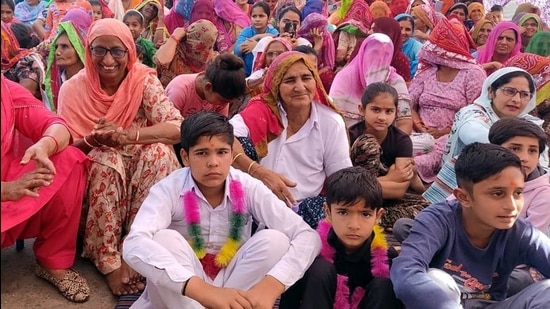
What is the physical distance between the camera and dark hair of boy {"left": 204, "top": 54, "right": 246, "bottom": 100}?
354cm

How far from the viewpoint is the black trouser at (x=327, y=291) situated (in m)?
2.23

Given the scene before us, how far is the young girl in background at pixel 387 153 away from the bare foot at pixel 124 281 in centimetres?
145

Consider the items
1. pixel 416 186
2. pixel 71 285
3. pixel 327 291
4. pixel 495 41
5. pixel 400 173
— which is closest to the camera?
pixel 327 291

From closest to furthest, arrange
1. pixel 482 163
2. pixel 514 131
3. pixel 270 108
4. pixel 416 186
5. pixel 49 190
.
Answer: pixel 482 163, pixel 49 190, pixel 514 131, pixel 270 108, pixel 416 186

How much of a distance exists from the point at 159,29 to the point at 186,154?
13.2ft

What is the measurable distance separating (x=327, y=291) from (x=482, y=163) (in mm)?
827

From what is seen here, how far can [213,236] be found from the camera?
8.14ft

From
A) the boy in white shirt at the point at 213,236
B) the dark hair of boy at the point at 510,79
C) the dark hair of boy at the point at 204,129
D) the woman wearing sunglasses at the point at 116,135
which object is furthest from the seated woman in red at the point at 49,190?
the dark hair of boy at the point at 510,79

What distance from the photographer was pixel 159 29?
243 inches

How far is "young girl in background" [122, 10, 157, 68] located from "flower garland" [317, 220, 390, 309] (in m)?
3.39

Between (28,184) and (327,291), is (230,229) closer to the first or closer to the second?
(327,291)

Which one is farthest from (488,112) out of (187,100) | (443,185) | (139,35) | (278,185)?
(139,35)

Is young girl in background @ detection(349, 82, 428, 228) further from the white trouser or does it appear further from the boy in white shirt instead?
the white trouser

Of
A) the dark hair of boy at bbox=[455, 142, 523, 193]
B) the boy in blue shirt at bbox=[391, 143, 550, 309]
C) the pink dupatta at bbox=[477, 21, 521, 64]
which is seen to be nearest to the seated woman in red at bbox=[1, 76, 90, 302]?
the boy in blue shirt at bbox=[391, 143, 550, 309]
